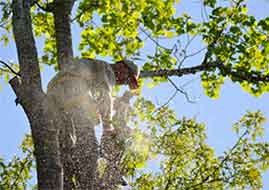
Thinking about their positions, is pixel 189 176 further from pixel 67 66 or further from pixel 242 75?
pixel 67 66

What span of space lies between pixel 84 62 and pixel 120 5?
3.36 meters

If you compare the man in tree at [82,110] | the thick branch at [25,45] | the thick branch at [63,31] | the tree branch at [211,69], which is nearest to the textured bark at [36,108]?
the thick branch at [25,45]

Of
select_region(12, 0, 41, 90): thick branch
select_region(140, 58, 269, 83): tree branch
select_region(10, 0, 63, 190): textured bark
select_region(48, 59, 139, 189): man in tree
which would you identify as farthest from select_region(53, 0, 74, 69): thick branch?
select_region(10, 0, 63, 190): textured bark

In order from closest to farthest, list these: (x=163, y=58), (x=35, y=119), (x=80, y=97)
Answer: (x=35, y=119), (x=80, y=97), (x=163, y=58)

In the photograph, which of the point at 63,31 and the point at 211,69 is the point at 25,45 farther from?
the point at 211,69

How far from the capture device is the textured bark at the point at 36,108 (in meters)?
4.05

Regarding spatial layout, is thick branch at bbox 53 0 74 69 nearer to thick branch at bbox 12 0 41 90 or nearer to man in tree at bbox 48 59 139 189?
man in tree at bbox 48 59 139 189

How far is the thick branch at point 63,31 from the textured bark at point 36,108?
1.84 meters

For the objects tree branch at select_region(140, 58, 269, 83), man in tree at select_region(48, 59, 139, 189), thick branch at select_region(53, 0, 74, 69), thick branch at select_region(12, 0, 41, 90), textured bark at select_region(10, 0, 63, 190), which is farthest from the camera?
tree branch at select_region(140, 58, 269, 83)

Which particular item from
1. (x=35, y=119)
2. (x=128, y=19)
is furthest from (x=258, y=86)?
(x=35, y=119)

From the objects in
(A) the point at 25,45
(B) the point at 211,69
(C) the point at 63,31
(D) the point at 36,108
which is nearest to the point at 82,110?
(A) the point at 25,45

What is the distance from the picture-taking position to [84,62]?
240 inches

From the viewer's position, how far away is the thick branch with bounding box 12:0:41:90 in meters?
4.41

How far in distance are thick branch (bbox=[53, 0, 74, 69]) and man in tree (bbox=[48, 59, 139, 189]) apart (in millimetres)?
456
